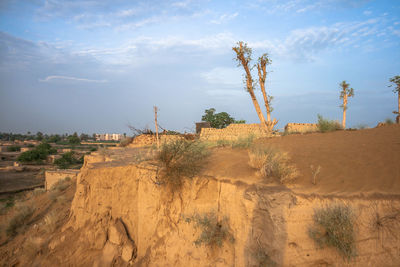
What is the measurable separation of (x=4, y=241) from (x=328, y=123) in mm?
12990

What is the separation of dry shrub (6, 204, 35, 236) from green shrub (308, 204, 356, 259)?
31.9 ft

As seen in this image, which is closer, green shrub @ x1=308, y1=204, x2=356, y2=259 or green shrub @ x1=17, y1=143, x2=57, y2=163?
green shrub @ x1=308, y1=204, x2=356, y2=259

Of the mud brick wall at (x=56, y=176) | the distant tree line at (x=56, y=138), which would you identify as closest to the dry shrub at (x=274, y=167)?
the mud brick wall at (x=56, y=176)

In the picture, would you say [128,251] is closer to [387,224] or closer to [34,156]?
[387,224]

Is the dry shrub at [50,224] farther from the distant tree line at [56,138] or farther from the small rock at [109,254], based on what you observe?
the distant tree line at [56,138]

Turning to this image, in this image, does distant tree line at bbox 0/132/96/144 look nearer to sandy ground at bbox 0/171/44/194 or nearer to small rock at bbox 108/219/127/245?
sandy ground at bbox 0/171/44/194

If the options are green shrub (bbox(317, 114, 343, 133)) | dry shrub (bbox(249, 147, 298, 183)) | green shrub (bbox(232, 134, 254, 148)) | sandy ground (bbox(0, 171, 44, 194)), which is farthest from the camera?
sandy ground (bbox(0, 171, 44, 194))

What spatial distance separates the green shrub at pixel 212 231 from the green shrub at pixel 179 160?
109 centimetres

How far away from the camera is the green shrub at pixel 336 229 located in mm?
3336

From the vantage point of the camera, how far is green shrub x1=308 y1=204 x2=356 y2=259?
3.34m

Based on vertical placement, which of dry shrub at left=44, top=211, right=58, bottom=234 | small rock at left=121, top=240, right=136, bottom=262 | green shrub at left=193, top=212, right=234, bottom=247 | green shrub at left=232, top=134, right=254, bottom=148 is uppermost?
green shrub at left=232, top=134, right=254, bottom=148

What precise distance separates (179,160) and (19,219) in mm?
7403

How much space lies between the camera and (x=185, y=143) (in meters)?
6.35

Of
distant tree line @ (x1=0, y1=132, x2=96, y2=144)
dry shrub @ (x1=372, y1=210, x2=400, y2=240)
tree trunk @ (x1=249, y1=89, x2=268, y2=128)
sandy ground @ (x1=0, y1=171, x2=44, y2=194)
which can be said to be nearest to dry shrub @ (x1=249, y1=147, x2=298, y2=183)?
dry shrub @ (x1=372, y1=210, x2=400, y2=240)
